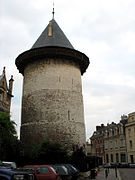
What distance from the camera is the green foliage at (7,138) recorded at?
620 inches

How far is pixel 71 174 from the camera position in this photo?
11703 millimetres

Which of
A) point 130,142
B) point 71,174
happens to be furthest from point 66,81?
point 130,142

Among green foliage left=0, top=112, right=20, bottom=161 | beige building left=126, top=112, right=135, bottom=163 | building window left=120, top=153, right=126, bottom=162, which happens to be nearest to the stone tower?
green foliage left=0, top=112, right=20, bottom=161

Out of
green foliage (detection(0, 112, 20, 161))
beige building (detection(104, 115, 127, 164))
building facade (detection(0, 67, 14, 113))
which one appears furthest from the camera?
beige building (detection(104, 115, 127, 164))

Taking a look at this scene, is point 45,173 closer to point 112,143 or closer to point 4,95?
point 4,95

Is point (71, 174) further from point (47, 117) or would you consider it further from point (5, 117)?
point (47, 117)

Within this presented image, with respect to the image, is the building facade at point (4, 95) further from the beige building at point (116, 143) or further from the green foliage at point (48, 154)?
the beige building at point (116, 143)

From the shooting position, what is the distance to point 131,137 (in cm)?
4134

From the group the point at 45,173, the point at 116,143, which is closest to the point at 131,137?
the point at 116,143

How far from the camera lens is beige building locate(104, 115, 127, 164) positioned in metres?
44.1

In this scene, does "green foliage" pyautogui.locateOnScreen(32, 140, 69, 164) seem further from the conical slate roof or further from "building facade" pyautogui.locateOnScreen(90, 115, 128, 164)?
"building facade" pyautogui.locateOnScreen(90, 115, 128, 164)

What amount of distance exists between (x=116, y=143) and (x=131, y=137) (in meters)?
6.06

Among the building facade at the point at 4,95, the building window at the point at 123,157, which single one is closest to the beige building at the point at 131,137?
the building window at the point at 123,157

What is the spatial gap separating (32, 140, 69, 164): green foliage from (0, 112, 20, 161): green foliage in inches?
78.2
